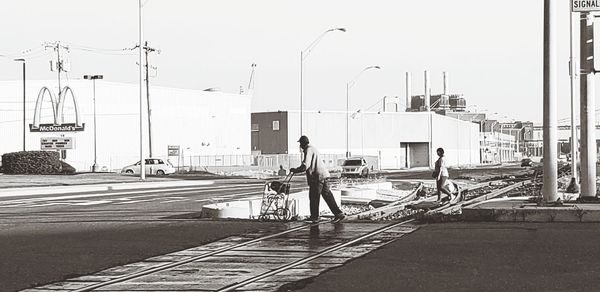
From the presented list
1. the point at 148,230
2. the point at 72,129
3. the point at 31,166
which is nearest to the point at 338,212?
the point at 148,230

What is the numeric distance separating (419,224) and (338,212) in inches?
67.8

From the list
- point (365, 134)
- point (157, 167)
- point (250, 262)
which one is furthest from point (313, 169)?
point (365, 134)

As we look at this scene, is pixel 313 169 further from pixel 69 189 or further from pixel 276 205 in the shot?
pixel 69 189

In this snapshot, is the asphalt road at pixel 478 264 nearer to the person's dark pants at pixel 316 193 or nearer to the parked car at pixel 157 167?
the person's dark pants at pixel 316 193

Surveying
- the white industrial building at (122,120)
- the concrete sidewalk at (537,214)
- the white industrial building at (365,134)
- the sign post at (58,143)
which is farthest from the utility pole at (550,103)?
the white industrial building at (365,134)

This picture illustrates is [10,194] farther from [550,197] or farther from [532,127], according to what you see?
[532,127]

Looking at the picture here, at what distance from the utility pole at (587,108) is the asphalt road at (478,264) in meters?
6.85

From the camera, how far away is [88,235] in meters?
16.1

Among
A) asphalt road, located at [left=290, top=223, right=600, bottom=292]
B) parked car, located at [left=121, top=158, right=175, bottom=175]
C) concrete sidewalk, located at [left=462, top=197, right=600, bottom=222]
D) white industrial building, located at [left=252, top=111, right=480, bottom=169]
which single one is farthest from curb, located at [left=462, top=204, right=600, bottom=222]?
white industrial building, located at [left=252, top=111, right=480, bottom=169]

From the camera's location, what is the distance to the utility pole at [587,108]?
22328 millimetres

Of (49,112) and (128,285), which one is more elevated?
(49,112)

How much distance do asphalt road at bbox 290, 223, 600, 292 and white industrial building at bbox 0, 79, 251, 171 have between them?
67.7 metres

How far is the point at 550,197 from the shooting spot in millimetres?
19406

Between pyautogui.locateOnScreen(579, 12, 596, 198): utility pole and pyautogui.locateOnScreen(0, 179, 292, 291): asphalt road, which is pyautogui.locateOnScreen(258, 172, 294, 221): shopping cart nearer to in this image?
pyautogui.locateOnScreen(0, 179, 292, 291): asphalt road
